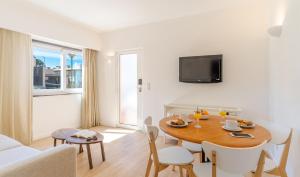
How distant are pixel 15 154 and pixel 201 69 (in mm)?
2977

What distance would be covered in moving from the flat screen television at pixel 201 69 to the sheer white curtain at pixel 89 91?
2.40 metres

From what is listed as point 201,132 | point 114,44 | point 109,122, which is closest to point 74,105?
point 109,122

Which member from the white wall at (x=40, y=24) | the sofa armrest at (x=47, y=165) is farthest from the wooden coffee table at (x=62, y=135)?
the white wall at (x=40, y=24)

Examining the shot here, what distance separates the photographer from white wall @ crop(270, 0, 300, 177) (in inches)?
67.4

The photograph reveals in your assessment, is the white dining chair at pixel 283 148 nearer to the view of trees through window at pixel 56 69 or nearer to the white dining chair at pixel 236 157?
the white dining chair at pixel 236 157

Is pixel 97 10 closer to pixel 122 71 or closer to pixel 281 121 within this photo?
pixel 122 71

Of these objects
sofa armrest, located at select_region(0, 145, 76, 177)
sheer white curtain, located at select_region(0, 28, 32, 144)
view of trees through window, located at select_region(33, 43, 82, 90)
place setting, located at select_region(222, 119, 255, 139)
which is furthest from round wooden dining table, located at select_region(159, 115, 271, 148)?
view of trees through window, located at select_region(33, 43, 82, 90)

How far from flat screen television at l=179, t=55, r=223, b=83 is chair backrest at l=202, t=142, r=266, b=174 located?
6.99 feet

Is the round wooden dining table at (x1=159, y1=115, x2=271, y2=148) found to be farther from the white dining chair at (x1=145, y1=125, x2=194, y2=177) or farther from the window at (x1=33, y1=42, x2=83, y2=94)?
the window at (x1=33, y1=42, x2=83, y2=94)

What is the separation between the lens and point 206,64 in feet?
10.6

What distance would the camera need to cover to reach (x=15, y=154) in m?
1.74

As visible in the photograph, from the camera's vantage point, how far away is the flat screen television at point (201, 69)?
3135 mm

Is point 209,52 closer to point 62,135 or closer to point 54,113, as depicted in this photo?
point 62,135

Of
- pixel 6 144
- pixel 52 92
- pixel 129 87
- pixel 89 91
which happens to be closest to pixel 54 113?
pixel 52 92
